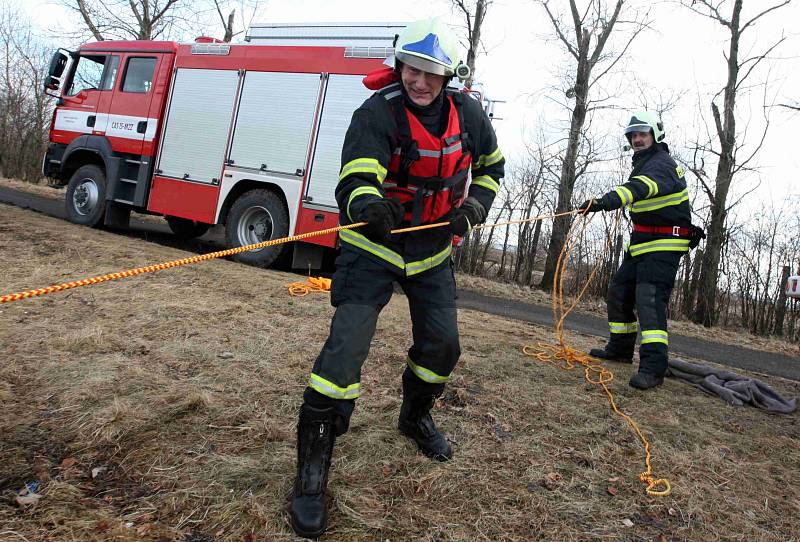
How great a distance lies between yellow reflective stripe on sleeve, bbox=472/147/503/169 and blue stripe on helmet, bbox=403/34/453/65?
608 mm

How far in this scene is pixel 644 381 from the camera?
165 inches

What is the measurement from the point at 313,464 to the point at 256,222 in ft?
20.2

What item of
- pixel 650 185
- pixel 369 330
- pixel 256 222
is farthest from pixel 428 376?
pixel 256 222

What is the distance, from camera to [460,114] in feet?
8.43

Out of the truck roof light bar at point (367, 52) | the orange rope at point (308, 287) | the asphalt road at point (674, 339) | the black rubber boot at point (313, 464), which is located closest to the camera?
the black rubber boot at point (313, 464)

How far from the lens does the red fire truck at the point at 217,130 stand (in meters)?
7.34

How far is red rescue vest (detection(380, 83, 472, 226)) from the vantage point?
2383 mm

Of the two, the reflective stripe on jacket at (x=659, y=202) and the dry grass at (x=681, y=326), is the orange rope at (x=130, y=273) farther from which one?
the dry grass at (x=681, y=326)

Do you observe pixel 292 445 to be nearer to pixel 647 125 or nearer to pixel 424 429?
pixel 424 429

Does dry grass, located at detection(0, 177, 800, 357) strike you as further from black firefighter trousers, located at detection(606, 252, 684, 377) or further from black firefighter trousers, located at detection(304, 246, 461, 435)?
black firefighter trousers, located at detection(304, 246, 461, 435)

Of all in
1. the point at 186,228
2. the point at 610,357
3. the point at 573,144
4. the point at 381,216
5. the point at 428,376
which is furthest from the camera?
the point at 573,144

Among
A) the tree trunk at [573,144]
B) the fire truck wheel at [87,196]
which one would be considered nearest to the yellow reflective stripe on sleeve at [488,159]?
the fire truck wheel at [87,196]

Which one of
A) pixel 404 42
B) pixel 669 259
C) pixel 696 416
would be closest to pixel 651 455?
pixel 696 416

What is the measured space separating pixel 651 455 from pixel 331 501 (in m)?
1.85
